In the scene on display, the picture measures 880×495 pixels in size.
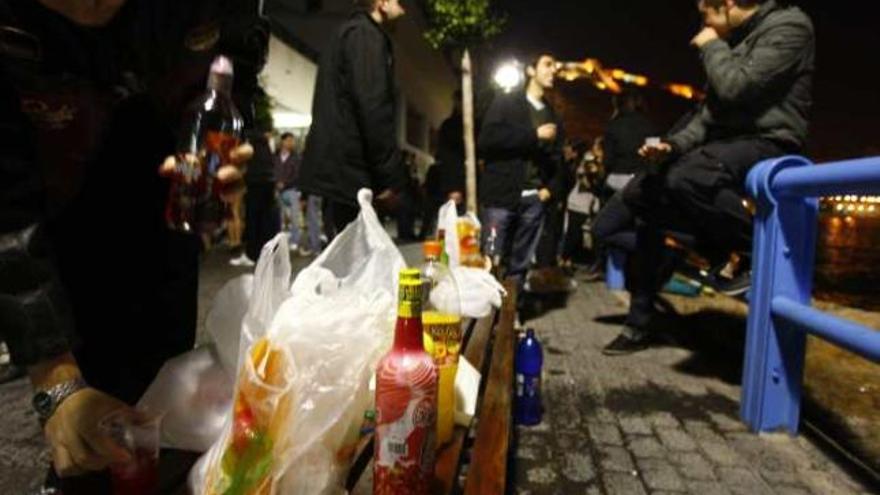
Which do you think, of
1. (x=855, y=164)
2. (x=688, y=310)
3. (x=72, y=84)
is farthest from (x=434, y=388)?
(x=688, y=310)

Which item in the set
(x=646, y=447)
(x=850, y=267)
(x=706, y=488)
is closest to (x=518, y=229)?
(x=646, y=447)

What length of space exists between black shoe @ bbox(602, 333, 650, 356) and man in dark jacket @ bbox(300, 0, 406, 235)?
196 cm

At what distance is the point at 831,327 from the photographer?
250 centimetres

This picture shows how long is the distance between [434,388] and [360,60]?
3012 millimetres

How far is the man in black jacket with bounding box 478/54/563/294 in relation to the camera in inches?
217

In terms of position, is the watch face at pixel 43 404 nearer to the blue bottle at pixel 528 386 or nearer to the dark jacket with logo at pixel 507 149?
the blue bottle at pixel 528 386

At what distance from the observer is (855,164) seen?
7.69 ft

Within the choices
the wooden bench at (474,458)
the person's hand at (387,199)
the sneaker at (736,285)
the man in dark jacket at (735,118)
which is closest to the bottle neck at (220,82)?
the wooden bench at (474,458)

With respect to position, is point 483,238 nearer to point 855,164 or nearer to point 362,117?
point 362,117

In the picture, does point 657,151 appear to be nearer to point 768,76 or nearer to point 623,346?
point 768,76

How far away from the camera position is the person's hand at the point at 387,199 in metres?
4.02

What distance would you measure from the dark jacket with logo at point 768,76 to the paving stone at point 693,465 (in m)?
1.88

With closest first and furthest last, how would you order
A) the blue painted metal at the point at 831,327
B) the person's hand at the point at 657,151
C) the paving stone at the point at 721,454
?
the blue painted metal at the point at 831,327
the paving stone at the point at 721,454
the person's hand at the point at 657,151

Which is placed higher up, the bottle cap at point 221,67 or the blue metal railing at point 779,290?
the bottle cap at point 221,67
